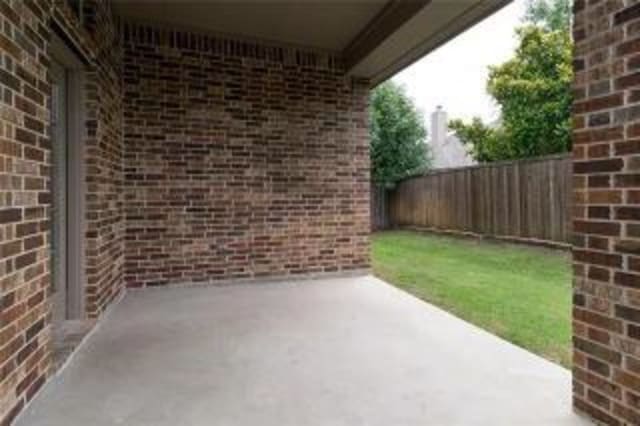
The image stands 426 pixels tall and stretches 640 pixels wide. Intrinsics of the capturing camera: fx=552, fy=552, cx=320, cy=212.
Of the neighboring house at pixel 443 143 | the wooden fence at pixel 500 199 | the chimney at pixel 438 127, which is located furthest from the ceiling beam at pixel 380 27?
the chimney at pixel 438 127

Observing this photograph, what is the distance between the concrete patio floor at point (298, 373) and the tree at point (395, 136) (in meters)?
9.54

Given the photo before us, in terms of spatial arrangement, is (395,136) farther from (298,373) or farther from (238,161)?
(298,373)

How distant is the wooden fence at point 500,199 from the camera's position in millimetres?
8047

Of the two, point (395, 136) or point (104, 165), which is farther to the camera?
point (395, 136)

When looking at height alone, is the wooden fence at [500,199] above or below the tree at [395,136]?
below

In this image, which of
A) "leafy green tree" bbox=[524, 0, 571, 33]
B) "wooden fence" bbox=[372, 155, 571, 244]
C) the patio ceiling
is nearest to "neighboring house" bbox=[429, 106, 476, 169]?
"leafy green tree" bbox=[524, 0, 571, 33]

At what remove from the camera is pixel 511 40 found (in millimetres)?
13914

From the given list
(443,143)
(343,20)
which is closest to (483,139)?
(443,143)

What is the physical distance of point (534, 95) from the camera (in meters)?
12.6

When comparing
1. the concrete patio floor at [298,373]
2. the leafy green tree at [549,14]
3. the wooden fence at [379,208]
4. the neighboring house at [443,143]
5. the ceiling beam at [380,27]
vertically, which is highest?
the leafy green tree at [549,14]

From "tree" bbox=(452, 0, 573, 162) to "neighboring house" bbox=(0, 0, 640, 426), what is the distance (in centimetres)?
716

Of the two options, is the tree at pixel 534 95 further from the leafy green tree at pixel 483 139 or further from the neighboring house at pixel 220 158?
the neighboring house at pixel 220 158

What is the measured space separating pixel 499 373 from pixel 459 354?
40cm

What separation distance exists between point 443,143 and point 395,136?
10.0 metres
